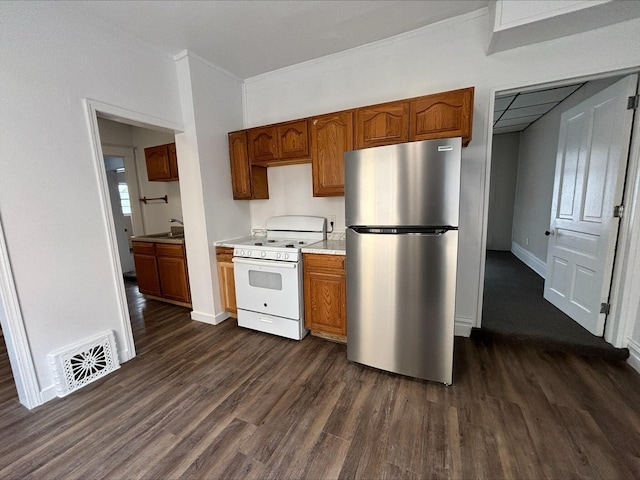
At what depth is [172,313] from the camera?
3230 mm

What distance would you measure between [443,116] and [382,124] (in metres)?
0.47

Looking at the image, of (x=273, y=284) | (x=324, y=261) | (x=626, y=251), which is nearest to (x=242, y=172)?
(x=273, y=284)

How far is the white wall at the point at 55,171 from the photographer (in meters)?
1.66

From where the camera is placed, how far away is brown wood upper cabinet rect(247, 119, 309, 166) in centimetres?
258

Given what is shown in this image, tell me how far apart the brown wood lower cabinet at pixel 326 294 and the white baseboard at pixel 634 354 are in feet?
7.18

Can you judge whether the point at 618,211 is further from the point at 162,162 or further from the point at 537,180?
the point at 162,162

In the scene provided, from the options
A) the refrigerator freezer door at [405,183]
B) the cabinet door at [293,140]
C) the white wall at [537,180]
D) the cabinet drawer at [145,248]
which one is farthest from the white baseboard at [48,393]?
the white wall at [537,180]

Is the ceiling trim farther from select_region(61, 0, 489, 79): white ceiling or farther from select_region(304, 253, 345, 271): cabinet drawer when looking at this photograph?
select_region(304, 253, 345, 271): cabinet drawer

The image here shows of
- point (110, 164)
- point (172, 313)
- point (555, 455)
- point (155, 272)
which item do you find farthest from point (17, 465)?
point (110, 164)

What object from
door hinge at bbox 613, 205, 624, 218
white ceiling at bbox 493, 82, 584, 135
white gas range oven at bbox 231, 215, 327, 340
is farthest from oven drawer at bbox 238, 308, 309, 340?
white ceiling at bbox 493, 82, 584, 135

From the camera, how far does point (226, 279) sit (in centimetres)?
291

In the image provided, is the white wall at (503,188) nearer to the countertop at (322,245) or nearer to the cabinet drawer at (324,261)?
the countertop at (322,245)

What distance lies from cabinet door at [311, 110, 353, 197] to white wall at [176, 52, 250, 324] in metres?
1.13

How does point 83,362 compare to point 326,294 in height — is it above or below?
below
